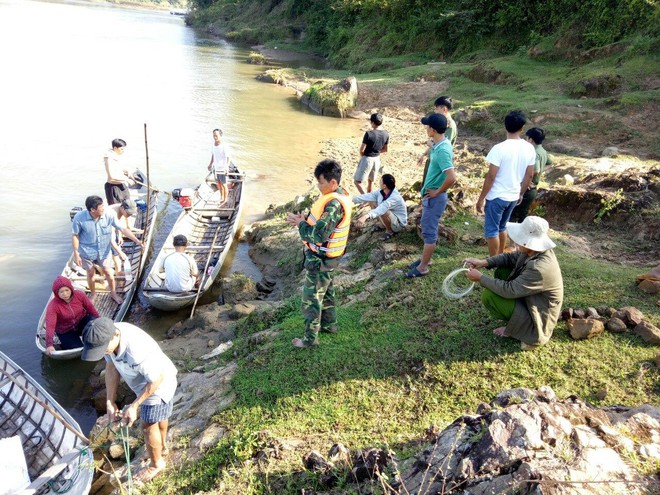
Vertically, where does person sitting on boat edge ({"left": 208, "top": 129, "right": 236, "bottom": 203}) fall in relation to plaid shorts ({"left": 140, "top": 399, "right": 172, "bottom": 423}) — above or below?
below

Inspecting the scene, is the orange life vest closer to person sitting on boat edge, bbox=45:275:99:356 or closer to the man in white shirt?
the man in white shirt

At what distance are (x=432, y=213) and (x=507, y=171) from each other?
99 cm

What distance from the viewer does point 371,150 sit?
29.6 ft

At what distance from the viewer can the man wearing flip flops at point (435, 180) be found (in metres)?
5.43

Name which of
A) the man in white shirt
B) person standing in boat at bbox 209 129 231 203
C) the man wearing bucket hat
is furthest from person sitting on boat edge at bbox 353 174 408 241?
person standing in boat at bbox 209 129 231 203

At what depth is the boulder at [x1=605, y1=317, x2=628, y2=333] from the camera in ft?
15.5

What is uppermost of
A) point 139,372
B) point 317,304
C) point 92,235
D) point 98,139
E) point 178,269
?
point 317,304

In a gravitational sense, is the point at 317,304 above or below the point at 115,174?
above

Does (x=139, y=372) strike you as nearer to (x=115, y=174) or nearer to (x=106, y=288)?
(x=106, y=288)

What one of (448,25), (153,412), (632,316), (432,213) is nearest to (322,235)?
(432,213)

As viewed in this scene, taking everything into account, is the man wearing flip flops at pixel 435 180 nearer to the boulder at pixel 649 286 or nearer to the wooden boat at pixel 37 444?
the boulder at pixel 649 286

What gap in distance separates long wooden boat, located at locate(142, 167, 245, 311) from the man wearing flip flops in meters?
4.42

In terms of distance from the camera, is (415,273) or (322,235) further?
(415,273)

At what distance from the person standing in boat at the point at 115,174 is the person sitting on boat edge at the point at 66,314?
360cm
